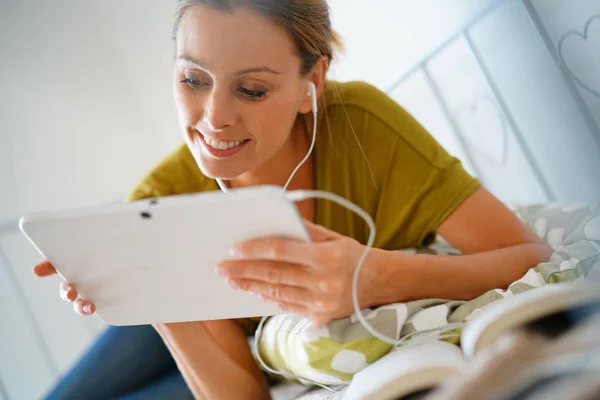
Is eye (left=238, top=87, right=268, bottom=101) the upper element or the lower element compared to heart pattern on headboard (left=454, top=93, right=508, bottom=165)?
lower

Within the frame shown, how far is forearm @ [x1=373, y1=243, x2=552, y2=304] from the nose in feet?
0.91

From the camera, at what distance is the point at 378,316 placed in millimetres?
562

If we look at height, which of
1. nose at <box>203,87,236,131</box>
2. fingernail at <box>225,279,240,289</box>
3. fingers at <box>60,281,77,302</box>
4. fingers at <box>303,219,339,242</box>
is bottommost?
fingers at <box>60,281,77,302</box>

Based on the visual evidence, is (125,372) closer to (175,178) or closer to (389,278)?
(175,178)

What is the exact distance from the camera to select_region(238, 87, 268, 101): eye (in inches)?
28.6

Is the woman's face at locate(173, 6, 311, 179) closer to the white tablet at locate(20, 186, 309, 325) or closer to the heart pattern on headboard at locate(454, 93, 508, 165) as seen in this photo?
the white tablet at locate(20, 186, 309, 325)

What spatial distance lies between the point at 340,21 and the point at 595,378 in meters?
1.14

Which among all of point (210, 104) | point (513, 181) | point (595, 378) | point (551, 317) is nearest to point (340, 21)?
point (513, 181)

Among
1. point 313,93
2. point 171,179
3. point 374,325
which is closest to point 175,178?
point 171,179

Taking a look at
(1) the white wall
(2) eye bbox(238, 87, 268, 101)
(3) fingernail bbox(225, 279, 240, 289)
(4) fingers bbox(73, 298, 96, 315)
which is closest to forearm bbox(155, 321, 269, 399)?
(4) fingers bbox(73, 298, 96, 315)

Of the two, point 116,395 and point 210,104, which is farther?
point 116,395

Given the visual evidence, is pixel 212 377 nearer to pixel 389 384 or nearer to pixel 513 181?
pixel 389 384

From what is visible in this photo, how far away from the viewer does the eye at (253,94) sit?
2.38 ft

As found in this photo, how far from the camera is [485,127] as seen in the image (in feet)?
3.70
